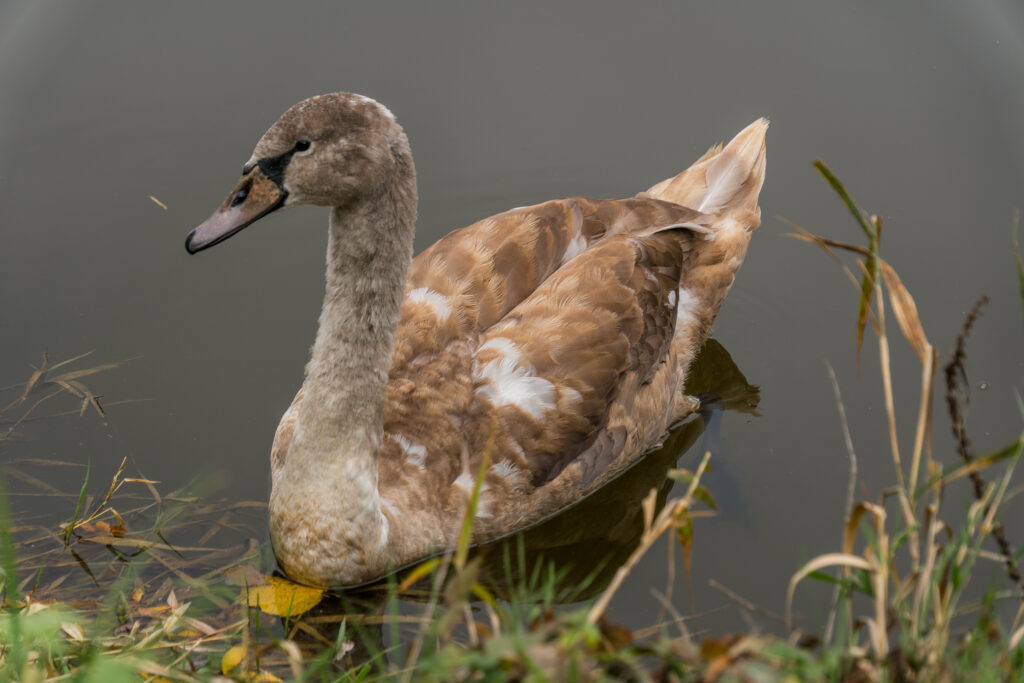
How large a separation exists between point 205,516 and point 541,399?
1.79 metres

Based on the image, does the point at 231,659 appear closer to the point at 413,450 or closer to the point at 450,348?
the point at 413,450

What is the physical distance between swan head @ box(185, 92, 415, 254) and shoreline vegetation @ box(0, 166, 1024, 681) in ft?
4.62

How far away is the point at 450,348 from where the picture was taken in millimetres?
5352

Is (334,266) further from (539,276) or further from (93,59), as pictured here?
(93,59)

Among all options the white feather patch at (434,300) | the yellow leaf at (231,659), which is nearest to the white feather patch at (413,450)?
the white feather patch at (434,300)

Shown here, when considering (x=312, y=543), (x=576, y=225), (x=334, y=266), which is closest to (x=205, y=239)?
(x=334, y=266)

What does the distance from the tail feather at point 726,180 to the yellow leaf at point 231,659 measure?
3.84m

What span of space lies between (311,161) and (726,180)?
333 centimetres

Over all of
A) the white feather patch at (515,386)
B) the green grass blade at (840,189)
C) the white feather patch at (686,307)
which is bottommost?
the white feather patch at (515,386)

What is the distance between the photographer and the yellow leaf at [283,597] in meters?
4.94

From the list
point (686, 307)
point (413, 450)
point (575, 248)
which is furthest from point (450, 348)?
point (686, 307)

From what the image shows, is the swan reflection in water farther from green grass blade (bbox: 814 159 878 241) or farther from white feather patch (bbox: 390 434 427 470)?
green grass blade (bbox: 814 159 878 241)

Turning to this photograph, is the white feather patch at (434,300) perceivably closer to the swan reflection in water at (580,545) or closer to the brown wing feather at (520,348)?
the brown wing feather at (520,348)

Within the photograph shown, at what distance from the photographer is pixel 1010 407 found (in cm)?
622
